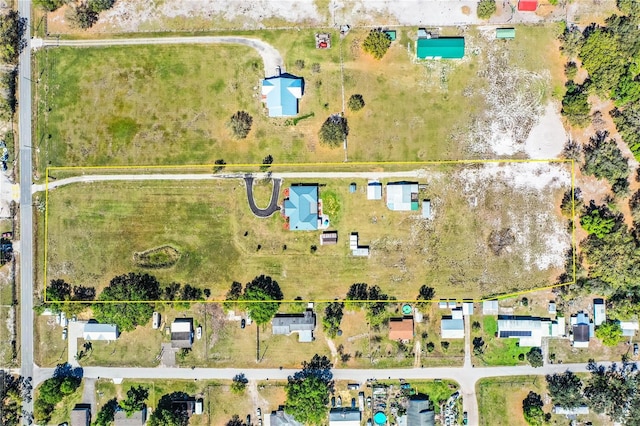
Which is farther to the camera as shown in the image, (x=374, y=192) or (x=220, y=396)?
(x=220, y=396)

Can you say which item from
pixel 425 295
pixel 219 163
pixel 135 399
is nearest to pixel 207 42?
pixel 219 163

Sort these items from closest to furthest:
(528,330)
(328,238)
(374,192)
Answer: (528,330) < (374,192) < (328,238)

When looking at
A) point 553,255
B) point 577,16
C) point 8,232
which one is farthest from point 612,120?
point 8,232

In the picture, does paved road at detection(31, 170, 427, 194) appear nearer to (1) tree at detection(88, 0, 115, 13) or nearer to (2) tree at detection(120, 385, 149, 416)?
(1) tree at detection(88, 0, 115, 13)

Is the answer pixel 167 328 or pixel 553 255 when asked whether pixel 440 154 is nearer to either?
pixel 553 255

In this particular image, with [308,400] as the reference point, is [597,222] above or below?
above

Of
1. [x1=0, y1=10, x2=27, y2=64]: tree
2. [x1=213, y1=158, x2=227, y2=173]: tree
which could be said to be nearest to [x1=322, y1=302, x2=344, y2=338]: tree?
[x1=213, y1=158, x2=227, y2=173]: tree

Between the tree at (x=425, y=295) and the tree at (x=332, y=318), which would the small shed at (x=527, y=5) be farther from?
the tree at (x=332, y=318)

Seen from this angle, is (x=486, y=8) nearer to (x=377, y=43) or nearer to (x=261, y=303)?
(x=377, y=43)
